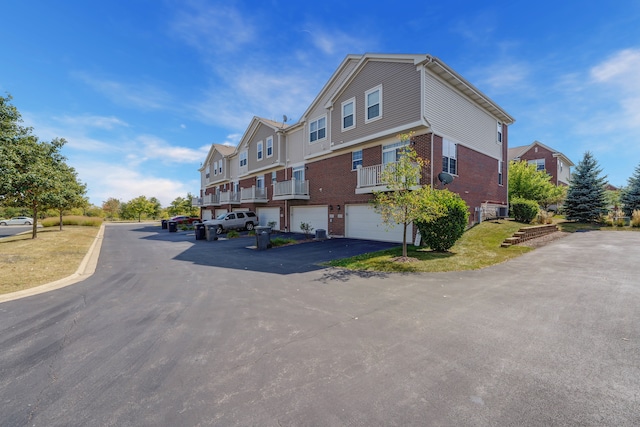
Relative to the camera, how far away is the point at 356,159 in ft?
54.0

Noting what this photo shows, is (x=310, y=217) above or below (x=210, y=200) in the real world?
below

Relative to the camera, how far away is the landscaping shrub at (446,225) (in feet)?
34.7

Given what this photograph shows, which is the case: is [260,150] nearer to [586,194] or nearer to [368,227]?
[368,227]

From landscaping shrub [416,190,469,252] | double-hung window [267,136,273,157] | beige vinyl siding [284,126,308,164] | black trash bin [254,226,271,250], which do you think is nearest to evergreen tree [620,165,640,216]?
landscaping shrub [416,190,469,252]

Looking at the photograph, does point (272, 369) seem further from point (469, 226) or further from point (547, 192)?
point (547, 192)

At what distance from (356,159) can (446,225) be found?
7471mm

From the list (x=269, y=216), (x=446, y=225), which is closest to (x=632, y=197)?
(x=446, y=225)

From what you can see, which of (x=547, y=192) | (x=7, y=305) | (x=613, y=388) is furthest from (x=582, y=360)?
(x=547, y=192)

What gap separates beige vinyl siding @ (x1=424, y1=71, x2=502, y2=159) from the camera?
1311cm

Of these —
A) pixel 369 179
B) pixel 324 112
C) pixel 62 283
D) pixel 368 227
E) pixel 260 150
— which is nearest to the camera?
pixel 62 283

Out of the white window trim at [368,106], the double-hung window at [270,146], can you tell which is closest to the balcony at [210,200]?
the double-hung window at [270,146]

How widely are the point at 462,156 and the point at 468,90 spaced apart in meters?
3.58

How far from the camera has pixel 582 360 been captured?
3.34 m

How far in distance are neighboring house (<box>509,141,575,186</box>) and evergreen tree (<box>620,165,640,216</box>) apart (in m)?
11.5
